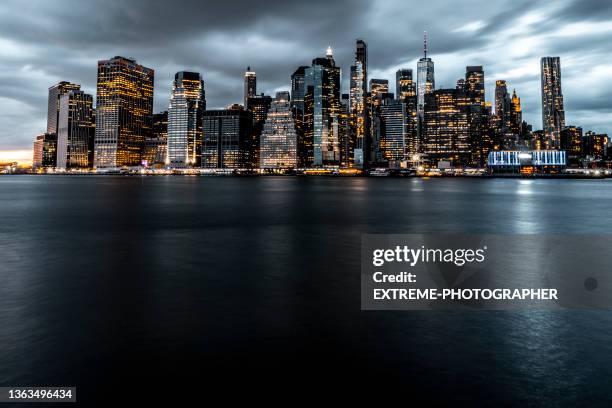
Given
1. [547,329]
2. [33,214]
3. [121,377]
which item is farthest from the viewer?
[33,214]

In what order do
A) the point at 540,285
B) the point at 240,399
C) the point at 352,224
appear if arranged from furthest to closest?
the point at 352,224
the point at 540,285
the point at 240,399

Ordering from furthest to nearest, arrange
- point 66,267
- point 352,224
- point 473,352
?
point 352,224
point 66,267
point 473,352

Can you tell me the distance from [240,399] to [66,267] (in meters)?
17.9

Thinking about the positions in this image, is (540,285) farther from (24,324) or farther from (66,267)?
(66,267)

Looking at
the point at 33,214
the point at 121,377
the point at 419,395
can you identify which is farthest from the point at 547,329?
the point at 33,214

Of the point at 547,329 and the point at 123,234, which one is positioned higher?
the point at 123,234

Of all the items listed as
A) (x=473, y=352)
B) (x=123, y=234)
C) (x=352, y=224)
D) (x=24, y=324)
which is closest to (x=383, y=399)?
(x=473, y=352)

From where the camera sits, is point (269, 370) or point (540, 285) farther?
point (540, 285)

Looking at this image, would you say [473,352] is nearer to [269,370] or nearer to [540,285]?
[269,370]

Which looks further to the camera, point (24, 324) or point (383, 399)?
point (24, 324)

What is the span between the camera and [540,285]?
19625 mm

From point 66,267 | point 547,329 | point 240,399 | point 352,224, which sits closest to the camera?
point 240,399

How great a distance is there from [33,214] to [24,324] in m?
47.4

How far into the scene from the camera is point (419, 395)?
934 centimetres
